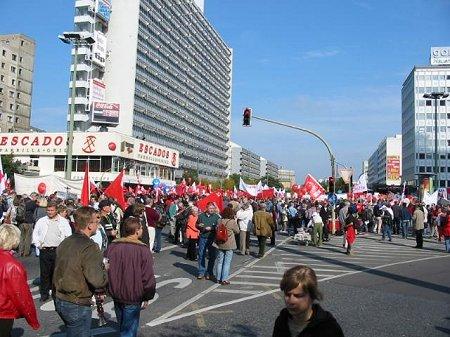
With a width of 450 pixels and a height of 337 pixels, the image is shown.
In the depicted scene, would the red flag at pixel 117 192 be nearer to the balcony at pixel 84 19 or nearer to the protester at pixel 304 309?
the protester at pixel 304 309

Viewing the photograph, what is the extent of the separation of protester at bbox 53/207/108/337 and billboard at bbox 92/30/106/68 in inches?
3310

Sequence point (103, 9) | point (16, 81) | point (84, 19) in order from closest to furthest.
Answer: point (84, 19), point (103, 9), point (16, 81)

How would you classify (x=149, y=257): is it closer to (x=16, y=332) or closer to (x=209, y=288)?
(x=16, y=332)

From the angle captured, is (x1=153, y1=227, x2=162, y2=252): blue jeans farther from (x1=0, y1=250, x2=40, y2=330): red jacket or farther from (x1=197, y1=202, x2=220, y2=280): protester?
(x1=0, y1=250, x2=40, y2=330): red jacket

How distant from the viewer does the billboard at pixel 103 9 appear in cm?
8456

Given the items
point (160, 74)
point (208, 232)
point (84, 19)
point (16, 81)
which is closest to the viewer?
point (208, 232)

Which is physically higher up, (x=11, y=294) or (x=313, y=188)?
(x=313, y=188)

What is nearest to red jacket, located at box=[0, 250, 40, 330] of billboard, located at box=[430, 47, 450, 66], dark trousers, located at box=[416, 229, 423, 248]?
dark trousers, located at box=[416, 229, 423, 248]

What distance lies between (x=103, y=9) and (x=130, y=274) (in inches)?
3487

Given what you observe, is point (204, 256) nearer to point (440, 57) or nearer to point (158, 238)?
point (158, 238)

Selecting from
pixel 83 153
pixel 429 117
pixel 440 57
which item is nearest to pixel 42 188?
pixel 83 153

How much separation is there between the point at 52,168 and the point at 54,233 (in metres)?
65.2

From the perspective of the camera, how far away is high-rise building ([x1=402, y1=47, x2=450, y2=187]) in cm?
11181

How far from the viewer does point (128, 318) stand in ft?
17.1
